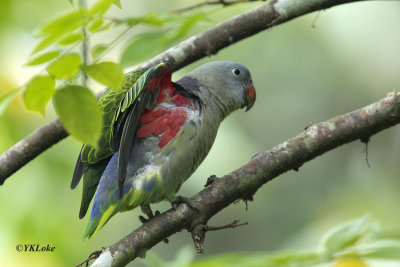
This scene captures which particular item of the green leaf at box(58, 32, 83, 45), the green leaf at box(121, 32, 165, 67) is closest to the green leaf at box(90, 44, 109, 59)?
the green leaf at box(121, 32, 165, 67)

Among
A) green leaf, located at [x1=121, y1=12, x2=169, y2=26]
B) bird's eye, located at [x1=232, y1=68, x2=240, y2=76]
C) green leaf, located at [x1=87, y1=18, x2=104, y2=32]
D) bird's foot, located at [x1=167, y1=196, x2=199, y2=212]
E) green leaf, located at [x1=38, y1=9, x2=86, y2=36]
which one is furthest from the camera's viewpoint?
bird's eye, located at [x1=232, y1=68, x2=240, y2=76]

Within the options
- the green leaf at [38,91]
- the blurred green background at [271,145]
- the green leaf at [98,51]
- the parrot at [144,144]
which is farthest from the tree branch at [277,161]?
the blurred green background at [271,145]

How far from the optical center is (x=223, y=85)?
12.4 feet

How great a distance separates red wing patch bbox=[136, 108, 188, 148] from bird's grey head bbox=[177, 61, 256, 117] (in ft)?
1.09

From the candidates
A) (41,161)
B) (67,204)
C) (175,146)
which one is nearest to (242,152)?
(67,204)

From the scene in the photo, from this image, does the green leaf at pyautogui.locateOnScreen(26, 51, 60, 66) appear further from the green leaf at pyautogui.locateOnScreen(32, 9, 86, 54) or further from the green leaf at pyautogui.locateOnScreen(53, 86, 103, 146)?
the green leaf at pyautogui.locateOnScreen(53, 86, 103, 146)

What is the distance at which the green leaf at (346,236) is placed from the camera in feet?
6.76

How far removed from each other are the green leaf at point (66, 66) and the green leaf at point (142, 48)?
4.05 ft

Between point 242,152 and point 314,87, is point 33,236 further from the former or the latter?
point 314,87

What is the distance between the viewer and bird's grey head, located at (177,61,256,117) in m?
3.61

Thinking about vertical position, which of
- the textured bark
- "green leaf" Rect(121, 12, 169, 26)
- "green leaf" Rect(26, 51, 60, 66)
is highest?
"green leaf" Rect(26, 51, 60, 66)

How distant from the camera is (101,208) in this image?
303 centimetres

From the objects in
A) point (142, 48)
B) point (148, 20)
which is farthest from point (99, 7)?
point (142, 48)

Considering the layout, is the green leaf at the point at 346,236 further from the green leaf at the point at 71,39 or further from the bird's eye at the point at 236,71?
the bird's eye at the point at 236,71
